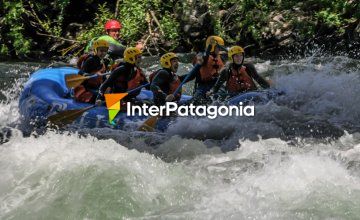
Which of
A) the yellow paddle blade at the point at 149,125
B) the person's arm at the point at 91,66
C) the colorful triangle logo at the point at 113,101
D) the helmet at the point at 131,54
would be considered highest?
the helmet at the point at 131,54

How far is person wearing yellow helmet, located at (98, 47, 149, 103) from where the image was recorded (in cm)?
698

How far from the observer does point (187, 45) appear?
11.9 meters

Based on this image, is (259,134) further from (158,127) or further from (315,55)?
(315,55)

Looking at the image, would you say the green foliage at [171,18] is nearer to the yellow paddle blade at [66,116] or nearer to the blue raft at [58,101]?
the blue raft at [58,101]

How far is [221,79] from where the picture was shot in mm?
6992

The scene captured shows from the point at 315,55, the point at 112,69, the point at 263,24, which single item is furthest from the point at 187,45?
the point at 112,69

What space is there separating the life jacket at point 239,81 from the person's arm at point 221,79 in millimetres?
58

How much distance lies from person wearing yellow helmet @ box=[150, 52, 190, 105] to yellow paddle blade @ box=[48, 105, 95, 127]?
0.79 m

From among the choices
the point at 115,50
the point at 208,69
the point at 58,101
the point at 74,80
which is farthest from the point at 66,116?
the point at 208,69

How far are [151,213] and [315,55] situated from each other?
6898 millimetres

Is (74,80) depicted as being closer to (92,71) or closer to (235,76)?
(92,71)

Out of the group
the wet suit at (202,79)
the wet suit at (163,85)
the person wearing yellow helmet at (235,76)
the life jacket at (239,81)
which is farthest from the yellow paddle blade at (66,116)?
the life jacket at (239,81)

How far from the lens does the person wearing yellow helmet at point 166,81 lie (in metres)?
6.80

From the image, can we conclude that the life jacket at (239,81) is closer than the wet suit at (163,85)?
No
